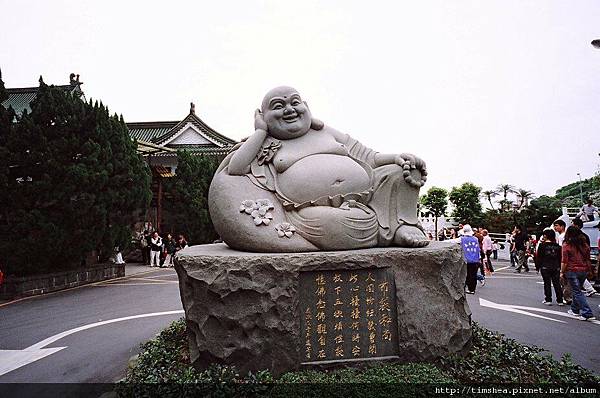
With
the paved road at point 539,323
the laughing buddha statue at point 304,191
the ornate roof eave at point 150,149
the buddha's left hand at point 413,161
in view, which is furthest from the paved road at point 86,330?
the ornate roof eave at point 150,149

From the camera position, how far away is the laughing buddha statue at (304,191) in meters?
3.74

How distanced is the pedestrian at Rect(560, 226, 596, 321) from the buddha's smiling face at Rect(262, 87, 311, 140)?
4.26 metres

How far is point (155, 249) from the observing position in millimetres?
13773

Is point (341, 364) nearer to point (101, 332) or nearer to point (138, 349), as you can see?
point (138, 349)

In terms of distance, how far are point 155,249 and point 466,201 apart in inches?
1028

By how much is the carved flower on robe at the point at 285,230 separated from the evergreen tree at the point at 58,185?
660 centimetres

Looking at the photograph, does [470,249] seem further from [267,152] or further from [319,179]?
[267,152]

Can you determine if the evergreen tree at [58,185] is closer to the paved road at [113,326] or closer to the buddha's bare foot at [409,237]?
the paved road at [113,326]

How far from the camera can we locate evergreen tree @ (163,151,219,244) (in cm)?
1595

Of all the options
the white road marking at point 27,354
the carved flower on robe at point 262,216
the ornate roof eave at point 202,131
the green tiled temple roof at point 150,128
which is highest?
the green tiled temple roof at point 150,128

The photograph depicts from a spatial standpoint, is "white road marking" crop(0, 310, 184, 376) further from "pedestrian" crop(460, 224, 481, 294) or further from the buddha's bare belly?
"pedestrian" crop(460, 224, 481, 294)

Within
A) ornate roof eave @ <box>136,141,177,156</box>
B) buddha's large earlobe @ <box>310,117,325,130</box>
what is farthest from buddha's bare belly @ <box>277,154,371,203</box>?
ornate roof eave @ <box>136,141,177,156</box>

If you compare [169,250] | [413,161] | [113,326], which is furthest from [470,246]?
[169,250]

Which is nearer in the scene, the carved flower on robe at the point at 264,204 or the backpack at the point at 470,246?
the carved flower on robe at the point at 264,204
